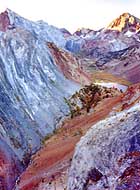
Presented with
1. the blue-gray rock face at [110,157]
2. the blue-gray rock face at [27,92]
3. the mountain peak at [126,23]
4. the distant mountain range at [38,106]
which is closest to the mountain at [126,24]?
the mountain peak at [126,23]

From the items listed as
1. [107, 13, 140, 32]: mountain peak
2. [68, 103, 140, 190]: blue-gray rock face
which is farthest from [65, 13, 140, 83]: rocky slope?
[68, 103, 140, 190]: blue-gray rock face

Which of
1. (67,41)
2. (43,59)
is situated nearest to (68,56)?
(43,59)

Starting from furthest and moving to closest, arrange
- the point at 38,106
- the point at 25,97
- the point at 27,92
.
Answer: the point at 27,92 < the point at 38,106 < the point at 25,97

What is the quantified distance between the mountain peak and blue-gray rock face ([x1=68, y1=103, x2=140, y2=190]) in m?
166

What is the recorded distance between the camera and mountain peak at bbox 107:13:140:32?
584ft

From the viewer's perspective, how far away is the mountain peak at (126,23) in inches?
7013

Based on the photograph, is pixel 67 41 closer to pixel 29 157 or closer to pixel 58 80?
pixel 58 80

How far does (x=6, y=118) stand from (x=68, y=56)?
3786cm

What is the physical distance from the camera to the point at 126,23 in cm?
17875

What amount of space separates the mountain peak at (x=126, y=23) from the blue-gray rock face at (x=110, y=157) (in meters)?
166

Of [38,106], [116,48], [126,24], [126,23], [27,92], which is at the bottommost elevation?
[38,106]

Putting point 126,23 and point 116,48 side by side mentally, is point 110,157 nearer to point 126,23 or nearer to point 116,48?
point 116,48

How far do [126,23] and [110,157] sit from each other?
16927 centimetres

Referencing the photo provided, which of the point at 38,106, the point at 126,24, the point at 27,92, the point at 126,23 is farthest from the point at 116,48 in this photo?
the point at 38,106
